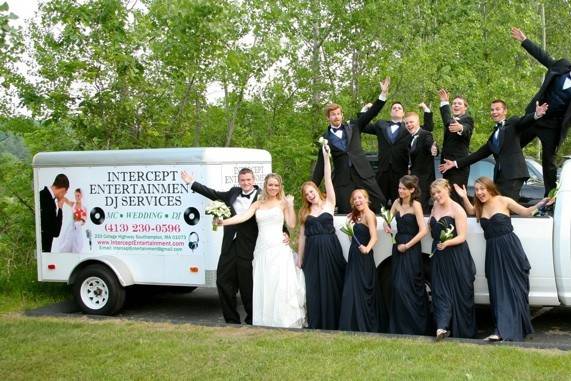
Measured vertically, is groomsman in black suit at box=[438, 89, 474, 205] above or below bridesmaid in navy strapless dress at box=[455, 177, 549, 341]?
above

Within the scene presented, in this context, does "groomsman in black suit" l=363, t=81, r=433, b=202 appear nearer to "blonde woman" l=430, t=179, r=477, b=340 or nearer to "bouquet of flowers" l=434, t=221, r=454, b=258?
"blonde woman" l=430, t=179, r=477, b=340

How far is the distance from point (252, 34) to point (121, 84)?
288 centimetres

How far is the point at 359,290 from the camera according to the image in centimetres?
772

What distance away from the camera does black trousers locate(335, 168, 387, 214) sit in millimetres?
8953

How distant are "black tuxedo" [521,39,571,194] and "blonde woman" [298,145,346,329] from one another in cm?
271

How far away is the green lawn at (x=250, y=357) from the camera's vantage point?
19.7ft

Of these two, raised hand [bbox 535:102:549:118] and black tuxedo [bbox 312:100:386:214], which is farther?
black tuxedo [bbox 312:100:386:214]

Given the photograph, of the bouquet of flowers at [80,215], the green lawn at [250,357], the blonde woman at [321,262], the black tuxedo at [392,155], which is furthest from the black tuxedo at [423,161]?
the bouquet of flowers at [80,215]

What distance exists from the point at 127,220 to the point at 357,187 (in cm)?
291

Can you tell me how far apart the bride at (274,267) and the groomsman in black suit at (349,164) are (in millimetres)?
987

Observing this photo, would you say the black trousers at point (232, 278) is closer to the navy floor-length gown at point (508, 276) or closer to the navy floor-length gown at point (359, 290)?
the navy floor-length gown at point (359, 290)

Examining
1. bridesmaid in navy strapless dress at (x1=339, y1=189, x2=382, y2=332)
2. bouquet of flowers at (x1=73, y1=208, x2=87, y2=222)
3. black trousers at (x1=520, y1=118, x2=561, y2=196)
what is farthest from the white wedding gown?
black trousers at (x1=520, y1=118, x2=561, y2=196)

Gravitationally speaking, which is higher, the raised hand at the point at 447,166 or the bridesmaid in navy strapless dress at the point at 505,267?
the raised hand at the point at 447,166

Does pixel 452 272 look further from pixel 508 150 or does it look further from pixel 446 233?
pixel 508 150
